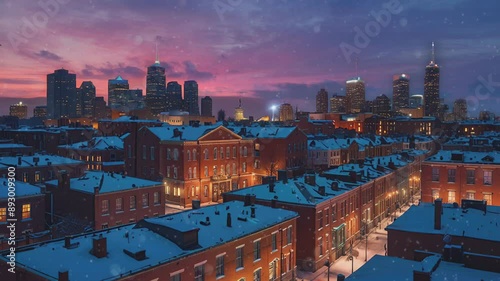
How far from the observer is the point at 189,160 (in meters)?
72.6

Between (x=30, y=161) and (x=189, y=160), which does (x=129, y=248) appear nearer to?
(x=30, y=161)

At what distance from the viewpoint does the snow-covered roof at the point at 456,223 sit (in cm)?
Result: 3188

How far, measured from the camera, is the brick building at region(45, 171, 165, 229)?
46062mm

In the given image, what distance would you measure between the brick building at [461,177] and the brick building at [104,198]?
113 feet

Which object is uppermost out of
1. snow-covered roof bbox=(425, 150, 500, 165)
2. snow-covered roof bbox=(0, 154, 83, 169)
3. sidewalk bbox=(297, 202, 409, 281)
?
snow-covered roof bbox=(425, 150, 500, 165)

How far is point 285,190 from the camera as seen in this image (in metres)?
45.8

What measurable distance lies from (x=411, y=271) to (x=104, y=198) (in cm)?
3373

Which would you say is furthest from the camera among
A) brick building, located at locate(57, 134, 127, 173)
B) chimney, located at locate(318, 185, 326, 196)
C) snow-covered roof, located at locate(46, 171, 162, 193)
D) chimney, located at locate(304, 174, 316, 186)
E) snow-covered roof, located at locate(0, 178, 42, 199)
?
brick building, located at locate(57, 134, 127, 173)

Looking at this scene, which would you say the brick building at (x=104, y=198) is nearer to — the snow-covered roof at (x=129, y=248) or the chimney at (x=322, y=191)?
the snow-covered roof at (x=129, y=248)

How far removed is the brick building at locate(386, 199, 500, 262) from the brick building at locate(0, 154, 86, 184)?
4631 centimetres

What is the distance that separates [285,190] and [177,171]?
31.1 meters

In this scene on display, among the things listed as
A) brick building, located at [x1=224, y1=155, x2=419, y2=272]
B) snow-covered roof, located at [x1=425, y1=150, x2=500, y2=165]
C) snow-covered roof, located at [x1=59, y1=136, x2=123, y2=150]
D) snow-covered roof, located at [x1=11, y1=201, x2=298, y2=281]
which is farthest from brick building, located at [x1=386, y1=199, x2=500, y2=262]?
snow-covered roof, located at [x1=59, y1=136, x2=123, y2=150]

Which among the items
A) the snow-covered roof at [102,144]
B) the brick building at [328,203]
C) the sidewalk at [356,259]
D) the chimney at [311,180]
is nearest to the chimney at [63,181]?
the brick building at [328,203]

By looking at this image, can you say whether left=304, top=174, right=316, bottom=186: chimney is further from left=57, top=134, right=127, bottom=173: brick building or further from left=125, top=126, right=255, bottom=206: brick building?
left=57, top=134, right=127, bottom=173: brick building
